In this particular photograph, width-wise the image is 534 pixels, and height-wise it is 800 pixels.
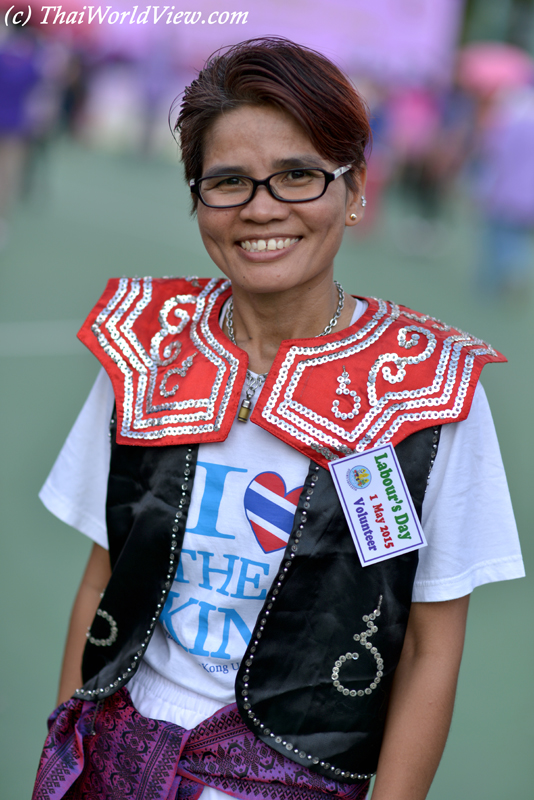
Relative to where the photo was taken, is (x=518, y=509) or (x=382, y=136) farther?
(x=382, y=136)

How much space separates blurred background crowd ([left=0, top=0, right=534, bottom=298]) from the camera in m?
8.57

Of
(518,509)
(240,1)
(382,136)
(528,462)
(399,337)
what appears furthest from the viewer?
(382,136)

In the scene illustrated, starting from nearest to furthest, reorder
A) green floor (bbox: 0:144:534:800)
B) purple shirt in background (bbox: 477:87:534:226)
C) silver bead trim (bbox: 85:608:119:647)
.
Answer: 1. silver bead trim (bbox: 85:608:119:647)
2. green floor (bbox: 0:144:534:800)
3. purple shirt in background (bbox: 477:87:534:226)

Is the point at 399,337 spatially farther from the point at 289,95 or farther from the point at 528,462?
the point at 528,462

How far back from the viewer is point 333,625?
4.60ft

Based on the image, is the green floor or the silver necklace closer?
the silver necklace

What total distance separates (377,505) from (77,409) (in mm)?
3746

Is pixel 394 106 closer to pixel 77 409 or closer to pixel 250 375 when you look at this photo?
pixel 77 409

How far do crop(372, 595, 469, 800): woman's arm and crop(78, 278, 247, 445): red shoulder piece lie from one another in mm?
470

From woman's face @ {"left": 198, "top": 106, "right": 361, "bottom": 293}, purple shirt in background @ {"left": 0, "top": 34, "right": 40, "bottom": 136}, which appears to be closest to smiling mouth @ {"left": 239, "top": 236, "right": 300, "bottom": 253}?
woman's face @ {"left": 198, "top": 106, "right": 361, "bottom": 293}

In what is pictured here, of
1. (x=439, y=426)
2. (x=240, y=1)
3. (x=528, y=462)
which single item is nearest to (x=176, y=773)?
(x=439, y=426)

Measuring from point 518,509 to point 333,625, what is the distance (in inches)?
115

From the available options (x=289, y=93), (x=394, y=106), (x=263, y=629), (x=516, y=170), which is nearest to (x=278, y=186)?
(x=289, y=93)

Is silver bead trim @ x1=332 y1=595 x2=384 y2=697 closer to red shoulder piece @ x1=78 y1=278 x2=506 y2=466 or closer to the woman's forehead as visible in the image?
red shoulder piece @ x1=78 y1=278 x2=506 y2=466
